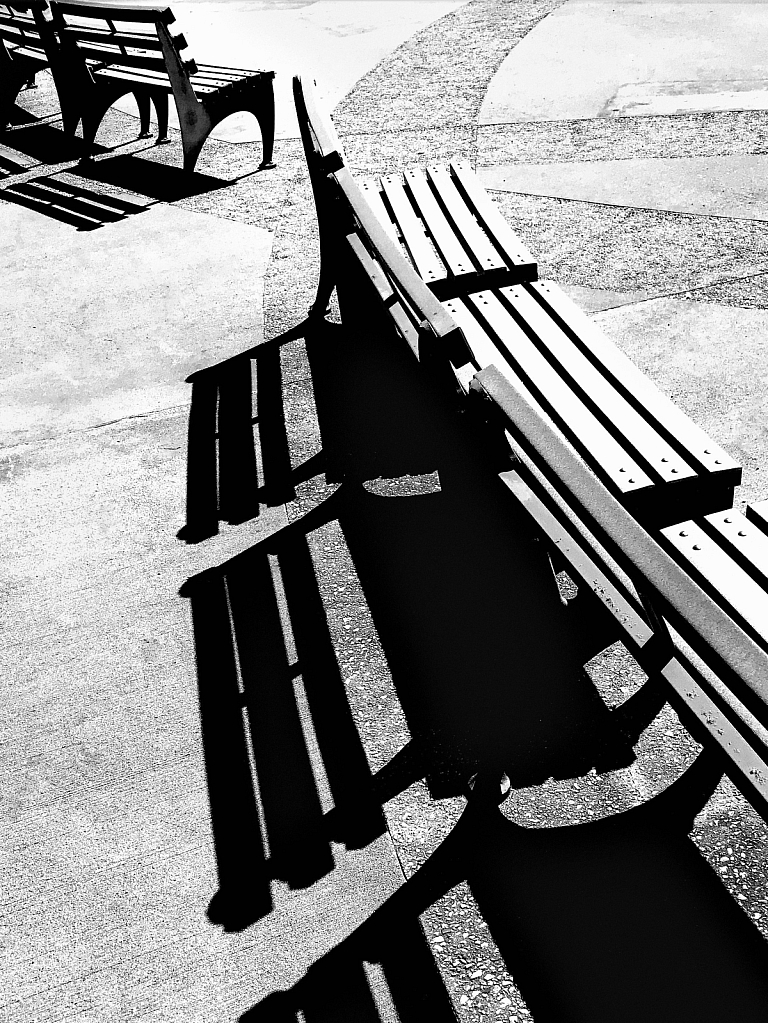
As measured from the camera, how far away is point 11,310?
603cm

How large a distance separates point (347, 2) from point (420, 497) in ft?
33.2

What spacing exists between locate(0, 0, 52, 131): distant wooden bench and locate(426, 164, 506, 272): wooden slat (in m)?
5.14

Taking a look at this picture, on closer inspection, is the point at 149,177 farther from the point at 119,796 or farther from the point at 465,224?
the point at 119,796

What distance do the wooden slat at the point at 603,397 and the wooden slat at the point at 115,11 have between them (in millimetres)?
4683

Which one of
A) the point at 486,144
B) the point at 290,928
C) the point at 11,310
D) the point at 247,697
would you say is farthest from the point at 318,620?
the point at 486,144

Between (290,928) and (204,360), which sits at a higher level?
(204,360)

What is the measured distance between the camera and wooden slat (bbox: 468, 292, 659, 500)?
2.82 meters

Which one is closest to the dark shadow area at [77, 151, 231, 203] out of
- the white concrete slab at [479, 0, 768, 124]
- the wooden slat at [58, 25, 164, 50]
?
the wooden slat at [58, 25, 164, 50]

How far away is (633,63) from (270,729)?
308 inches

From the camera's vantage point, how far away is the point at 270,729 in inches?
124

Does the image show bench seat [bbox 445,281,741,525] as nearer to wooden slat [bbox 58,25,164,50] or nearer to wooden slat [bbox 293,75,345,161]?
wooden slat [bbox 293,75,345,161]

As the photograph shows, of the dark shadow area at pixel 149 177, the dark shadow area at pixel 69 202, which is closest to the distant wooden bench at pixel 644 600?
the dark shadow area at pixel 69 202

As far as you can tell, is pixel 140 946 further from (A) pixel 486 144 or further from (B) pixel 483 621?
(A) pixel 486 144

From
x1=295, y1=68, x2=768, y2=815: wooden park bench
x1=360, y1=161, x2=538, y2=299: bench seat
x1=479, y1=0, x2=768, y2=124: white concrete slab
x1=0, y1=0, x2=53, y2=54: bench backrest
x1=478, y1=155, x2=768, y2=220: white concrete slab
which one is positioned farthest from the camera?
x1=0, y1=0, x2=53, y2=54: bench backrest
